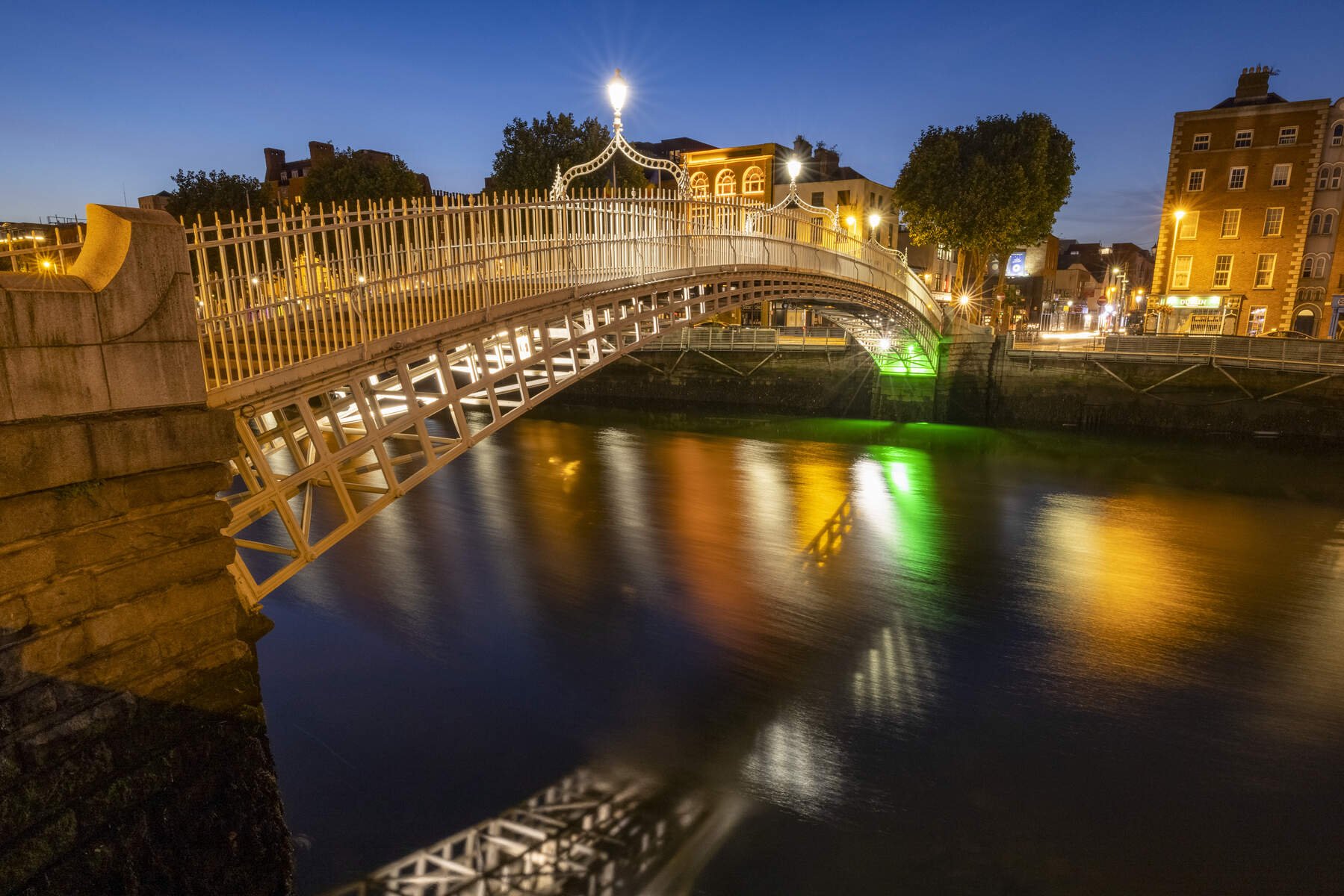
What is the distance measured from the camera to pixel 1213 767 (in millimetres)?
7668

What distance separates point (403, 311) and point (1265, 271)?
44009 millimetres

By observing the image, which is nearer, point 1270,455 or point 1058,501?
point 1058,501

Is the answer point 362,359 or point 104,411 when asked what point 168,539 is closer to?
point 104,411

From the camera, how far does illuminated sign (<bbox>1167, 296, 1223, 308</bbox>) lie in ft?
120

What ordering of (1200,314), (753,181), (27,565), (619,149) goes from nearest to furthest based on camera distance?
(27,565), (619,149), (1200,314), (753,181)

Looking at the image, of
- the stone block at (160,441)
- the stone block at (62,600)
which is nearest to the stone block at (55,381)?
the stone block at (160,441)

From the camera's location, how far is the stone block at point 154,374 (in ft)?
13.9

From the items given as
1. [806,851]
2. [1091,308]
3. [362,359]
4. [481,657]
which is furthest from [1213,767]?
[1091,308]

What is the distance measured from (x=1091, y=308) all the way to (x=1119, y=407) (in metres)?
47.5

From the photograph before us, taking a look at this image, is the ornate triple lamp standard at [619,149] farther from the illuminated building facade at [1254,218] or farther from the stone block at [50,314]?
the illuminated building facade at [1254,218]

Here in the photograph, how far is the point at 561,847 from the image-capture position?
6469mm

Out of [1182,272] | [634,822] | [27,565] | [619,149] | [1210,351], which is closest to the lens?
[27,565]

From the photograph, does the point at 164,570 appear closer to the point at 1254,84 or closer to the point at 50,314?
the point at 50,314

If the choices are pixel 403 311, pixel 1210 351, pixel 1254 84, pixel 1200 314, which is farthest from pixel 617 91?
pixel 1254 84
